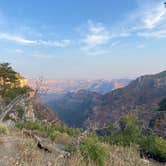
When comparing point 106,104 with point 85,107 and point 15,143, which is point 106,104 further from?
point 15,143

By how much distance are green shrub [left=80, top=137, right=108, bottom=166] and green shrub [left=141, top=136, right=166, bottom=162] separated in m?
4.79

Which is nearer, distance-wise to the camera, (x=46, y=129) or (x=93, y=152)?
(x=93, y=152)

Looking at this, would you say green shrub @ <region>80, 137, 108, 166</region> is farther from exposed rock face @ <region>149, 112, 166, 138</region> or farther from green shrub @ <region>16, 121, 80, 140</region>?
green shrub @ <region>16, 121, 80, 140</region>

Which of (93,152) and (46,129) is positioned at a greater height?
(93,152)

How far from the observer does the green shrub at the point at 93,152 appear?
7.24m

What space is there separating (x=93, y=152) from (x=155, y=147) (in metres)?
6.46

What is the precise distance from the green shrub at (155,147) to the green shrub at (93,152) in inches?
189

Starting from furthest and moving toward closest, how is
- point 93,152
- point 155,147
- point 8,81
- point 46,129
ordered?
point 8,81
point 46,129
point 155,147
point 93,152

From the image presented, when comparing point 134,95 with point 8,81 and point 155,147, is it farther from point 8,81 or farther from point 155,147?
point 155,147

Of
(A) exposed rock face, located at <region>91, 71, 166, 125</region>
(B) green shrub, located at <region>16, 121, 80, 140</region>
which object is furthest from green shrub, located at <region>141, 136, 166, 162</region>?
(A) exposed rock face, located at <region>91, 71, 166, 125</region>

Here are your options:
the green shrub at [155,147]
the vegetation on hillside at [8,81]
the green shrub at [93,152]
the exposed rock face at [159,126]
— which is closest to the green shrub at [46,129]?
the green shrub at [155,147]

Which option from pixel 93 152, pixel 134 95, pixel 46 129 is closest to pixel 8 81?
pixel 46 129

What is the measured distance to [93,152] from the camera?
7.77 metres

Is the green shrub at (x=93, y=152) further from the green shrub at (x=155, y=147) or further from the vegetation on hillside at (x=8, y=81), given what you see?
the vegetation on hillside at (x=8, y=81)
